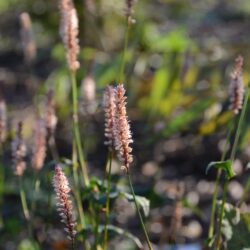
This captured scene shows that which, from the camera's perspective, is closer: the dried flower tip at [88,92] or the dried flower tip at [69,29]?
the dried flower tip at [69,29]

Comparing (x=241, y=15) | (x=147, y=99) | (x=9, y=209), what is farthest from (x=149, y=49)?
(x=241, y=15)

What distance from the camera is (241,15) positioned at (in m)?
6.21

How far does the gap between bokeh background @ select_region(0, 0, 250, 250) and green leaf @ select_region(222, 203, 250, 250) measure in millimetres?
220

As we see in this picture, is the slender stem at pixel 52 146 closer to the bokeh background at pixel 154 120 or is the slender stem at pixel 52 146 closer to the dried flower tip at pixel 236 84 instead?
the bokeh background at pixel 154 120

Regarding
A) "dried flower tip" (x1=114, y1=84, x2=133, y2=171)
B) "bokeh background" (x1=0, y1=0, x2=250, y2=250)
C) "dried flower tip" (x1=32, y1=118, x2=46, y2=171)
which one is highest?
"dried flower tip" (x1=114, y1=84, x2=133, y2=171)

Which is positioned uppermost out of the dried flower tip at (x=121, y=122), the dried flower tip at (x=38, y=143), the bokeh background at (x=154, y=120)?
the dried flower tip at (x=121, y=122)

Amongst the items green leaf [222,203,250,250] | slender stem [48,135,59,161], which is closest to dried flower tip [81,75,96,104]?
slender stem [48,135,59,161]

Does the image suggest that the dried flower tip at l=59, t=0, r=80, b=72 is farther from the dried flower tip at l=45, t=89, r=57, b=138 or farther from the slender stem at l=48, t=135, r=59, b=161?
the slender stem at l=48, t=135, r=59, b=161

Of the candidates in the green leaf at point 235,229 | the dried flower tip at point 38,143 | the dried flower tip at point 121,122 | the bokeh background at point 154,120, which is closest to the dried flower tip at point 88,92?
the bokeh background at point 154,120

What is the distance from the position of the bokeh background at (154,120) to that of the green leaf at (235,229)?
22 cm

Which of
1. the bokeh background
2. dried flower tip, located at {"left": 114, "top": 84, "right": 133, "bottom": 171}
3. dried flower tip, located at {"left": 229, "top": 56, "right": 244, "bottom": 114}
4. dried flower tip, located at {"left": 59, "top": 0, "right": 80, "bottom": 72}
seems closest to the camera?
dried flower tip, located at {"left": 114, "top": 84, "right": 133, "bottom": 171}

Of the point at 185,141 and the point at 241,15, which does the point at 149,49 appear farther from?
the point at 241,15

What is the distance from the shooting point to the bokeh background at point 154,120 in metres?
2.72

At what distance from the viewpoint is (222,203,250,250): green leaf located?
6.04ft
